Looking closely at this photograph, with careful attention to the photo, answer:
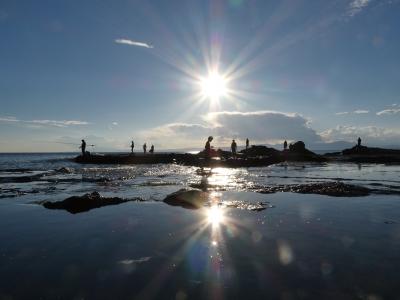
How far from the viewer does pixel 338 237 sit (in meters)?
8.44

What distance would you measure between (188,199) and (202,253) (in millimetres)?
6421

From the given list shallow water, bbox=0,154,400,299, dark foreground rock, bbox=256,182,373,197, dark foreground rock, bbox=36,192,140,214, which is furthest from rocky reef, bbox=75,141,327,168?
shallow water, bbox=0,154,400,299

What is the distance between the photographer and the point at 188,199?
1370 centimetres

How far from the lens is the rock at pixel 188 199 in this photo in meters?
13.2

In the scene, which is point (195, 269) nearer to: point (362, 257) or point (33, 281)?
point (33, 281)

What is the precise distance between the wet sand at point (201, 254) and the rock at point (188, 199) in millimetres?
1096

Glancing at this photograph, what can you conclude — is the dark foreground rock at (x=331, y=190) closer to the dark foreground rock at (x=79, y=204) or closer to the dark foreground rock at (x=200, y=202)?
the dark foreground rock at (x=200, y=202)

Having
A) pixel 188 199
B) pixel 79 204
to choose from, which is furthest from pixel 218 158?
pixel 79 204

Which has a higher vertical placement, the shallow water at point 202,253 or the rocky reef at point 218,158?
the rocky reef at point 218,158

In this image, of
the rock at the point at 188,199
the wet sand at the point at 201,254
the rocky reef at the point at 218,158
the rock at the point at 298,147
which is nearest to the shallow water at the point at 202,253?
the wet sand at the point at 201,254

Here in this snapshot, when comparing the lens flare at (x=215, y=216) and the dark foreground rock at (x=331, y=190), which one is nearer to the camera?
the lens flare at (x=215, y=216)

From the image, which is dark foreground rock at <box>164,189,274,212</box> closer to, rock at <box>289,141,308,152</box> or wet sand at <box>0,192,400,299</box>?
wet sand at <box>0,192,400,299</box>

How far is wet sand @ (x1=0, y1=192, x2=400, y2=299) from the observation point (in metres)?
5.49

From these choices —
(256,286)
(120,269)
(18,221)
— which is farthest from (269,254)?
(18,221)
